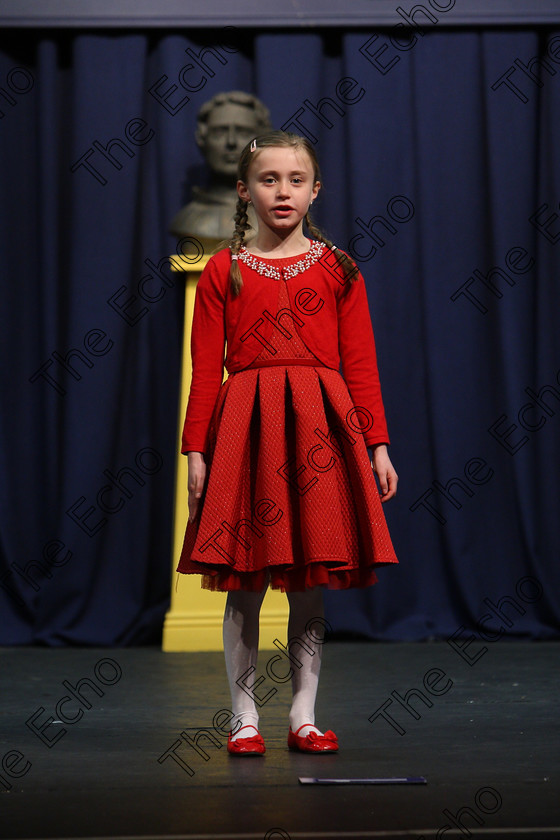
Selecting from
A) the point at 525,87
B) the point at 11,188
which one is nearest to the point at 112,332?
the point at 11,188

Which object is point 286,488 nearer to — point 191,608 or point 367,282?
point 191,608

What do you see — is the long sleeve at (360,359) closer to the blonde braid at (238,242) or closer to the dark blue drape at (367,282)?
the blonde braid at (238,242)

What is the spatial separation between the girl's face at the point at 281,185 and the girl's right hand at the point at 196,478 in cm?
44

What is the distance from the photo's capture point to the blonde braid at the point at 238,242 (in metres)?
1.93

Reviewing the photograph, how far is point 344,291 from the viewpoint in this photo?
77.4 inches

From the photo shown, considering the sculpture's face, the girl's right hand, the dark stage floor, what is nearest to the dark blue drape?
the sculpture's face

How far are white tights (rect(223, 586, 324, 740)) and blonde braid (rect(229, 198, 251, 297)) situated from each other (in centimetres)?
56

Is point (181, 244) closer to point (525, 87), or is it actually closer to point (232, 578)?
point (525, 87)

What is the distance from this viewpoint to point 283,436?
186 cm

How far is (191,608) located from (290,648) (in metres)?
1.37

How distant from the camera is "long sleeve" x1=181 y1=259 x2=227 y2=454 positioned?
6.32ft

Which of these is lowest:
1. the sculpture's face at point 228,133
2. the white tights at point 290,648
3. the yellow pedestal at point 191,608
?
the yellow pedestal at point 191,608

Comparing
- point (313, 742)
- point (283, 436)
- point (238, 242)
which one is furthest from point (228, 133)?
point (313, 742)

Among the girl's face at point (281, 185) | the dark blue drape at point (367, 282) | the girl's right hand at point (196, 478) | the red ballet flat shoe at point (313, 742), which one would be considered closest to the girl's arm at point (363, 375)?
the girl's face at point (281, 185)
